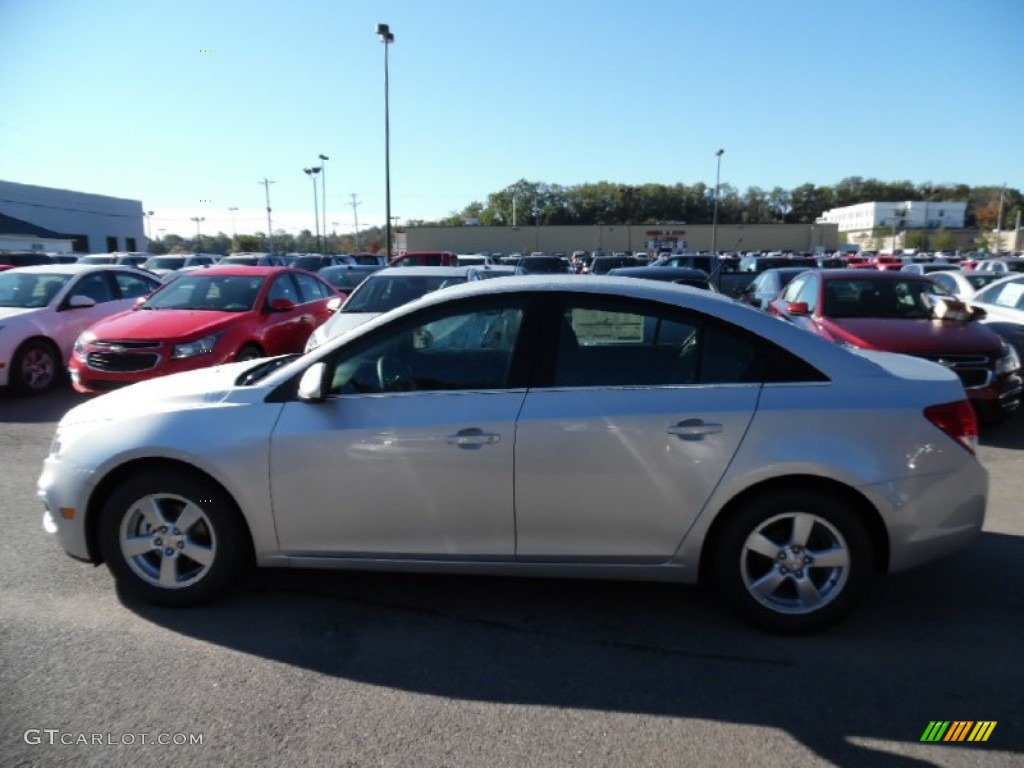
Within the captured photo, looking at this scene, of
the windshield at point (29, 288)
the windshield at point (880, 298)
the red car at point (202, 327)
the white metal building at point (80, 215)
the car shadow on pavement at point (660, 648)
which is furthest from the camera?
the white metal building at point (80, 215)

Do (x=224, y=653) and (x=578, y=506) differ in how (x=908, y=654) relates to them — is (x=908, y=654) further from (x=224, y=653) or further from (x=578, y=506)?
(x=224, y=653)

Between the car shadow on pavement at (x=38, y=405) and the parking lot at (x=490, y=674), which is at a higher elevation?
the parking lot at (x=490, y=674)

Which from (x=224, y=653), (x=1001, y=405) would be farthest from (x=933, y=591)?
(x=1001, y=405)

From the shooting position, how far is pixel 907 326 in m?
7.55

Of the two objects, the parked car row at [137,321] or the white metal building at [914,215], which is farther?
the white metal building at [914,215]

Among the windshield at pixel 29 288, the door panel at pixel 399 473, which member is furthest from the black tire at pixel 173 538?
the windshield at pixel 29 288

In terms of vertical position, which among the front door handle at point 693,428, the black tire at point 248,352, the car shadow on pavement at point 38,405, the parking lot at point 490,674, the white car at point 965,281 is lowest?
the car shadow on pavement at point 38,405

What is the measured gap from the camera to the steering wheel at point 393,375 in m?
3.44

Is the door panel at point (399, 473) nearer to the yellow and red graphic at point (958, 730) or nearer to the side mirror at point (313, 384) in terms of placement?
the side mirror at point (313, 384)

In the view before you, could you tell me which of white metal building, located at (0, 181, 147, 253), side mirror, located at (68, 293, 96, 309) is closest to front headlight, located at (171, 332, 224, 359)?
side mirror, located at (68, 293, 96, 309)

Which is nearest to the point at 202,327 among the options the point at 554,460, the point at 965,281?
the point at 554,460

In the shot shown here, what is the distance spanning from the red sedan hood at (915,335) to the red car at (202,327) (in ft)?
21.4

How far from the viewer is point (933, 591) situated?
3824 mm

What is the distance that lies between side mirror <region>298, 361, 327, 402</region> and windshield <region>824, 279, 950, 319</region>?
21.8 ft
